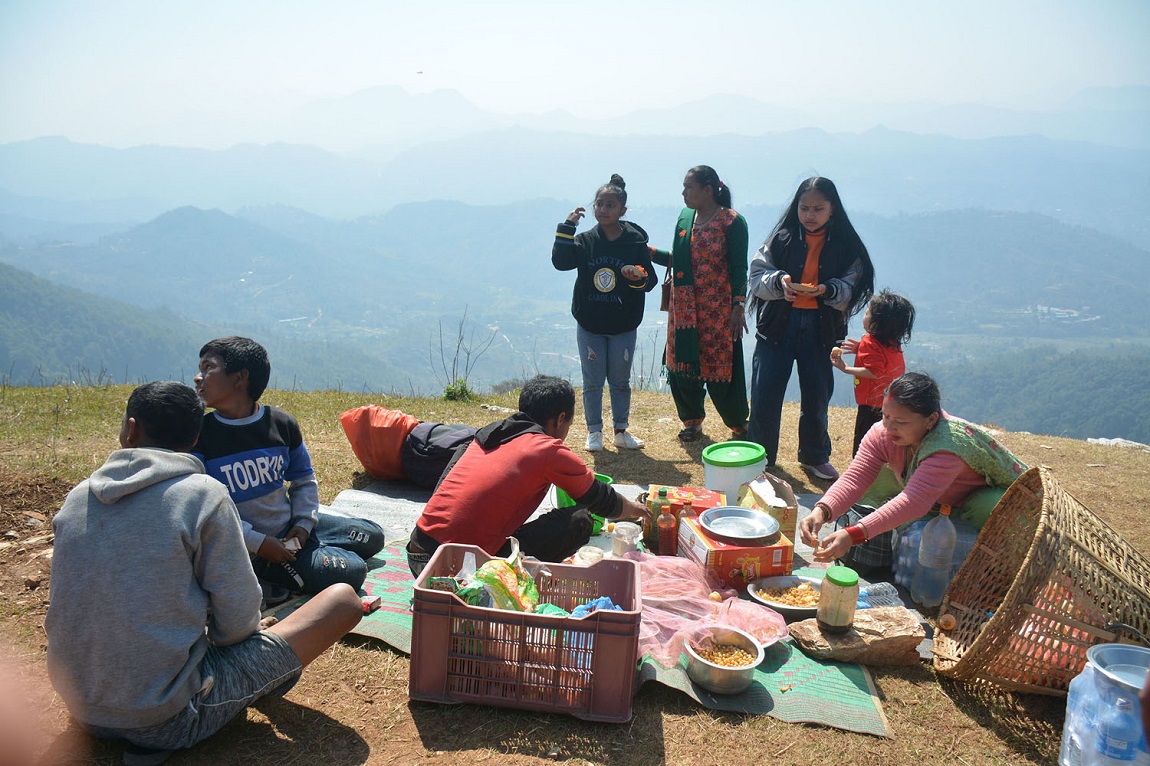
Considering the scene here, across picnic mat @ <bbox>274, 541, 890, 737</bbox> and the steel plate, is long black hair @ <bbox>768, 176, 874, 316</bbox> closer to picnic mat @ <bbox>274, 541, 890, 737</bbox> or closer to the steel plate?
the steel plate

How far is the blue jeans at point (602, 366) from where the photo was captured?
21.2 feet

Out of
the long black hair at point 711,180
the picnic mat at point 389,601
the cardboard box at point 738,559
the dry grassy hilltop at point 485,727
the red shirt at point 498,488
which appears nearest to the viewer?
the dry grassy hilltop at point 485,727

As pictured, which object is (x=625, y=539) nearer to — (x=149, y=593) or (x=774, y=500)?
(x=774, y=500)

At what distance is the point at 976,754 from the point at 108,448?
20.9 feet

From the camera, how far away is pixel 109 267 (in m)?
192

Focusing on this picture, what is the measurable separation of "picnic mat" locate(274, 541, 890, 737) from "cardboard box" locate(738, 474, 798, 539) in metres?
0.87

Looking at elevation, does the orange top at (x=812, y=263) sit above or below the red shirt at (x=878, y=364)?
above

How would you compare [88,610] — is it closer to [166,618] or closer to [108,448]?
[166,618]

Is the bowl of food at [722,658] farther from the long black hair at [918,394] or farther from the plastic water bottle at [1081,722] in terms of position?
the long black hair at [918,394]

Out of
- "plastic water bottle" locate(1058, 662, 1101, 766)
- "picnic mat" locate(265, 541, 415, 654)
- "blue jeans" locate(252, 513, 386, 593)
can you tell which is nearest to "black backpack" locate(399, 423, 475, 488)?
"picnic mat" locate(265, 541, 415, 654)

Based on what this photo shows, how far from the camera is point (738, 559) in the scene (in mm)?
3725

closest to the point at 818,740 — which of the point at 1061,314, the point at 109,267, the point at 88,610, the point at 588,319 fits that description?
the point at 88,610

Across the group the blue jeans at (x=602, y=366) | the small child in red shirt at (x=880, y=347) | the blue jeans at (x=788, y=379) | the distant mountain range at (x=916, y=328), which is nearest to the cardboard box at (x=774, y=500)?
the small child in red shirt at (x=880, y=347)

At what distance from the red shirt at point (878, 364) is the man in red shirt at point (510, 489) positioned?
2.56m
